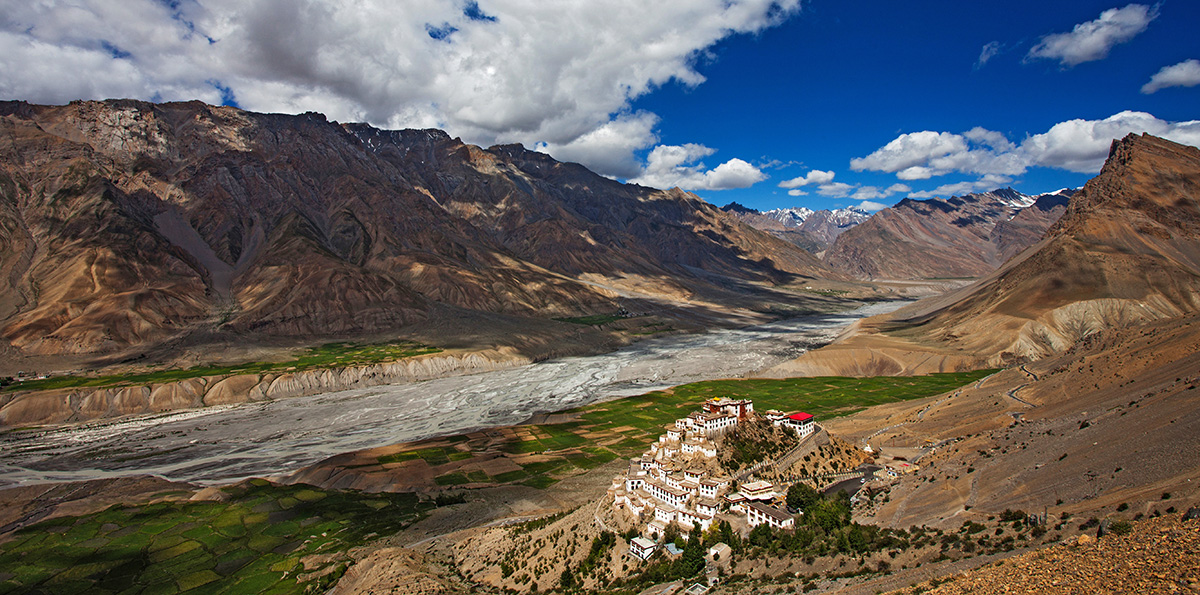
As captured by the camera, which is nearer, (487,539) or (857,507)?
(857,507)

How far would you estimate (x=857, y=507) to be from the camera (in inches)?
1756

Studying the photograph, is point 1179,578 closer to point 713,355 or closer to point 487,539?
point 487,539

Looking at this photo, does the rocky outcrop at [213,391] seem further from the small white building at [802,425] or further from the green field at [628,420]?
the small white building at [802,425]

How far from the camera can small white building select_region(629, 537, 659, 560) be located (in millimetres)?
38375

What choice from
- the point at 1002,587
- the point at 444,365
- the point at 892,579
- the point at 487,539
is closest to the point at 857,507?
the point at 892,579

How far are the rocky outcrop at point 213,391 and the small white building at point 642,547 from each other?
10591 centimetres

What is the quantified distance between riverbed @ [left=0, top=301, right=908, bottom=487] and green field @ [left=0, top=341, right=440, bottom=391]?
533 inches

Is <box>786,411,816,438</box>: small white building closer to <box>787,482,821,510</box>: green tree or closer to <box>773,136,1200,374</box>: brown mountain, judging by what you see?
<box>787,482,821,510</box>: green tree

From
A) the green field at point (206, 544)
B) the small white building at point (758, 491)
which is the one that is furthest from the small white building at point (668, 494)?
the green field at point (206, 544)

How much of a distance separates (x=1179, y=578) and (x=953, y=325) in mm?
142780

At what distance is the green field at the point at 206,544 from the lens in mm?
46438

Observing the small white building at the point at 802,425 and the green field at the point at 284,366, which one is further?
the green field at the point at 284,366

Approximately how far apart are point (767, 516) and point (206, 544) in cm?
4948

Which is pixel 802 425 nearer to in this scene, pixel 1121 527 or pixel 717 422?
pixel 717 422
